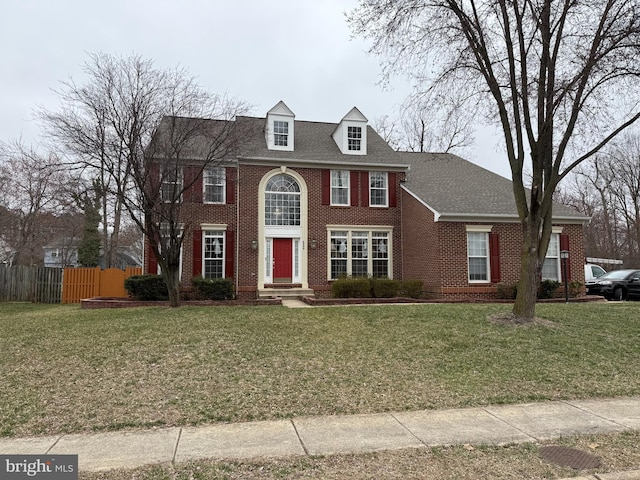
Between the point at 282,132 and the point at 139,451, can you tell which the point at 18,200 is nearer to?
the point at 282,132

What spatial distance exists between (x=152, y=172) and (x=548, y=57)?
10433 mm

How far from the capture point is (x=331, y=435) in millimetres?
4547

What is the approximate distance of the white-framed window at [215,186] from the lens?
53.9 feet

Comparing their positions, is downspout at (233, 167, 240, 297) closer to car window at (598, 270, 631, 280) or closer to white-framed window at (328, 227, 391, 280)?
white-framed window at (328, 227, 391, 280)

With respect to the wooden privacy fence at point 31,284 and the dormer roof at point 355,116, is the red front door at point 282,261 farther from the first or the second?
the wooden privacy fence at point 31,284

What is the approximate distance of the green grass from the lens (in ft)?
17.7

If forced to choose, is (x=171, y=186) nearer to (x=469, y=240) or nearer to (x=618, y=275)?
(x=469, y=240)

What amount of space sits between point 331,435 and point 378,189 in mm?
14667

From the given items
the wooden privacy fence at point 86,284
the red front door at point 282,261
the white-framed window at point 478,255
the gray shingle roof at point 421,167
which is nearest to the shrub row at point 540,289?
the white-framed window at point 478,255

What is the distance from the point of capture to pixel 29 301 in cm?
1834

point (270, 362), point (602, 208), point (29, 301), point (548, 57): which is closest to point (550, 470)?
point (270, 362)

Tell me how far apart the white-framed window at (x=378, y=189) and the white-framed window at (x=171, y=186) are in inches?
313

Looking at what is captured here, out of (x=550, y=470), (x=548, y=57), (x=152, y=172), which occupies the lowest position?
(x=550, y=470)

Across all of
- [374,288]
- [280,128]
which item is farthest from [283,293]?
[280,128]
